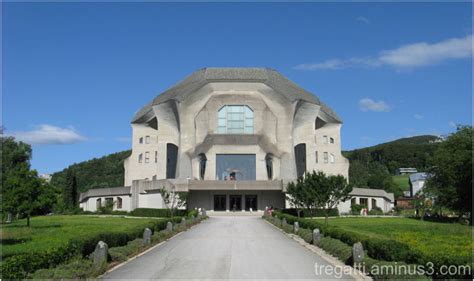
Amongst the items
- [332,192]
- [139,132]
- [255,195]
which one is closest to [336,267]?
[332,192]

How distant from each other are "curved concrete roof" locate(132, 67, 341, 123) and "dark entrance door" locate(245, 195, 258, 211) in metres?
13.4

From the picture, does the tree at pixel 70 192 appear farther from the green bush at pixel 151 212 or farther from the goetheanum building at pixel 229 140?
the green bush at pixel 151 212

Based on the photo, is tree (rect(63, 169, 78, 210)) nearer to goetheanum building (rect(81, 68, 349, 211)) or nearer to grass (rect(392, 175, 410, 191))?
goetheanum building (rect(81, 68, 349, 211))

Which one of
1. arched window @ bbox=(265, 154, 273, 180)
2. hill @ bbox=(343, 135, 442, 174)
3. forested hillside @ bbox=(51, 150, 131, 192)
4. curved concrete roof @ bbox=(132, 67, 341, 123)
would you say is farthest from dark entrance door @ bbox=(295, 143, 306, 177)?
hill @ bbox=(343, 135, 442, 174)

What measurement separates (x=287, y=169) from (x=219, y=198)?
9.32 m

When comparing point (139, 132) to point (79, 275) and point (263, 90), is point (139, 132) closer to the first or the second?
point (263, 90)

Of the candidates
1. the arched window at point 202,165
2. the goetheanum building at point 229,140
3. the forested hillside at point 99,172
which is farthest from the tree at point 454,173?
the forested hillside at point 99,172

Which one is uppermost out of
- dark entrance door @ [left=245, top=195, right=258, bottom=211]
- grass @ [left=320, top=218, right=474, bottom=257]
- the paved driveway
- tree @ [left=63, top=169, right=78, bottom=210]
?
tree @ [left=63, top=169, right=78, bottom=210]

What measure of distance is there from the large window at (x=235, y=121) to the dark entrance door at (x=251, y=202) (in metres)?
8.70

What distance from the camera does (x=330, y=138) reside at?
2768 inches

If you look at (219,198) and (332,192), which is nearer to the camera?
(332,192)

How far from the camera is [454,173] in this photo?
40875 mm

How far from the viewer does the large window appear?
213 ft

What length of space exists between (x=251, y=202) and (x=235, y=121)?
35.6 ft
